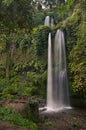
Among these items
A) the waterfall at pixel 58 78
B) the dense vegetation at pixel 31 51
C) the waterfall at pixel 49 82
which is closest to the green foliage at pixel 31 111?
the dense vegetation at pixel 31 51

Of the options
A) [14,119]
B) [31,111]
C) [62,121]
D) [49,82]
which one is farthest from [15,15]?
[49,82]

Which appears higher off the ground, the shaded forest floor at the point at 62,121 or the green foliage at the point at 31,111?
the green foliage at the point at 31,111

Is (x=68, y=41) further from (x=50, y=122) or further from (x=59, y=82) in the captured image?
(x=50, y=122)

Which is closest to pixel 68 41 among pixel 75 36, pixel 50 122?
pixel 75 36

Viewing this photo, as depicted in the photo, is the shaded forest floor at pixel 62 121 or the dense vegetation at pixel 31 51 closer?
the dense vegetation at pixel 31 51

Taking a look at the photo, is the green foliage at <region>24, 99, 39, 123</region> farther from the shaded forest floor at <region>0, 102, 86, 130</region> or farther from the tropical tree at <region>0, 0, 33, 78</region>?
the tropical tree at <region>0, 0, 33, 78</region>

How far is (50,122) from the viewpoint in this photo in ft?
41.9

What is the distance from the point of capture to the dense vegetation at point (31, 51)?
9562 mm

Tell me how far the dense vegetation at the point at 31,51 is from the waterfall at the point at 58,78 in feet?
1.41

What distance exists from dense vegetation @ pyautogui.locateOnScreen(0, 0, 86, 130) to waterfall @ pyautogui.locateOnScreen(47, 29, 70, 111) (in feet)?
1.41

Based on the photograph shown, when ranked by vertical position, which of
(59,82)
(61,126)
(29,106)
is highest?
(59,82)

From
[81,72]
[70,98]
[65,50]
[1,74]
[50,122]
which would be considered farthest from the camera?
[1,74]

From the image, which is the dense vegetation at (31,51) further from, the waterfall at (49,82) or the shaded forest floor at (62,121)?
the shaded forest floor at (62,121)

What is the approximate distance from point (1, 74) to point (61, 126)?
14.3m
